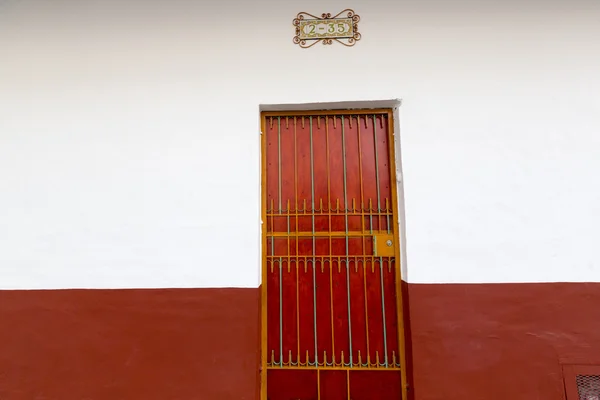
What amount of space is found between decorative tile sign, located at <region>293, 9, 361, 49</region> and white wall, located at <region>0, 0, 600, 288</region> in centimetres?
5

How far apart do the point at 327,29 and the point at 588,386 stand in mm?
2550

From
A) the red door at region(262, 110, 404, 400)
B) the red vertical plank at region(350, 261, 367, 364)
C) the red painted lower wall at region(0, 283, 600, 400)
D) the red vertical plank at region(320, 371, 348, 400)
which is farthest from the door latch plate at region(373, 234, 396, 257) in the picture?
the red vertical plank at region(320, 371, 348, 400)

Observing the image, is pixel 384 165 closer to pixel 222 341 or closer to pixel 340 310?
pixel 340 310

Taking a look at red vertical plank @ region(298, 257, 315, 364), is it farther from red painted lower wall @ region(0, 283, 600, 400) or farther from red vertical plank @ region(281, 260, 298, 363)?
red painted lower wall @ region(0, 283, 600, 400)

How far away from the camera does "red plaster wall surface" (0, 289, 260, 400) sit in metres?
1.86

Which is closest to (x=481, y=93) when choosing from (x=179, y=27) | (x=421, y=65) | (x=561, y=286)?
(x=421, y=65)

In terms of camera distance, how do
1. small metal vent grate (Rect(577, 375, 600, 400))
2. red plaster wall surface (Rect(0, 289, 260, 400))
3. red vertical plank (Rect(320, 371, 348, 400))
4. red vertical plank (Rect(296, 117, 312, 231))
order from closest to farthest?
small metal vent grate (Rect(577, 375, 600, 400)) < red plaster wall surface (Rect(0, 289, 260, 400)) < red vertical plank (Rect(320, 371, 348, 400)) < red vertical plank (Rect(296, 117, 312, 231))

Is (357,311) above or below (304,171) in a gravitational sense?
below

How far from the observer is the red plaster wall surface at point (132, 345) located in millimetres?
1858

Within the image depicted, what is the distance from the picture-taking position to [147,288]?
193 centimetres

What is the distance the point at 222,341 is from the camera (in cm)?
188

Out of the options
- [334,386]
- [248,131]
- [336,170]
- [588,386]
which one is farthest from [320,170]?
[588,386]

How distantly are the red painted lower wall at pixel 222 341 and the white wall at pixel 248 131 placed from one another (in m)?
0.11

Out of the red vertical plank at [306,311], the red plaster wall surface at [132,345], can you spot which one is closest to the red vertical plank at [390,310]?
the red vertical plank at [306,311]
